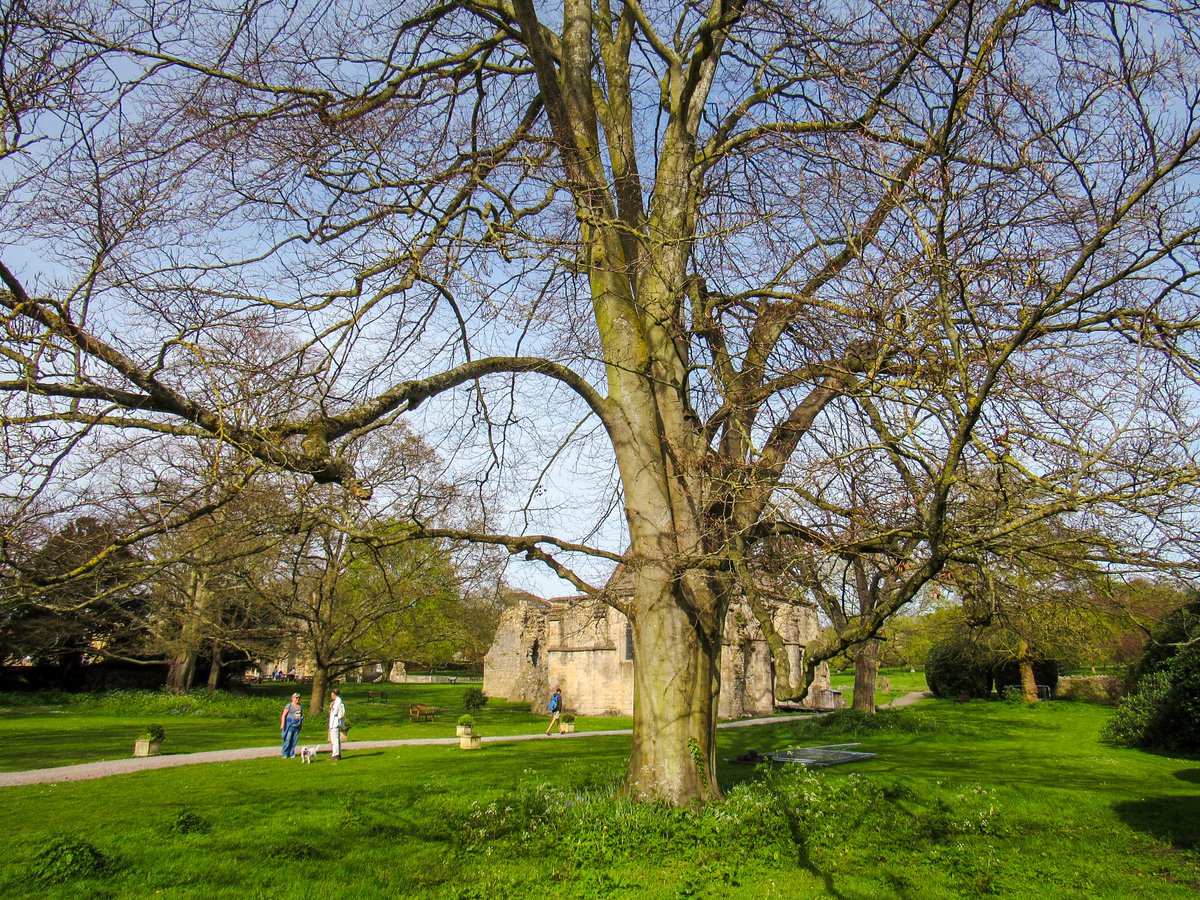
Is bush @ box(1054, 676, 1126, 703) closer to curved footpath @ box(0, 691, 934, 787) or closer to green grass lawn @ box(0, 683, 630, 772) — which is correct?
green grass lawn @ box(0, 683, 630, 772)

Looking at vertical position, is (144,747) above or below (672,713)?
below

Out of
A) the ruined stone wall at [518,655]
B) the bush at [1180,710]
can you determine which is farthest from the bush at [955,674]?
the ruined stone wall at [518,655]

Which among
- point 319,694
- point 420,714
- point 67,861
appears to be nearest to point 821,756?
point 67,861

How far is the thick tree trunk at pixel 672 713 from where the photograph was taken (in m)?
7.23

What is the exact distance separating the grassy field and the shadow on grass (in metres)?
0.04

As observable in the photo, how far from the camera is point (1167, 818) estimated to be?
9.16 meters

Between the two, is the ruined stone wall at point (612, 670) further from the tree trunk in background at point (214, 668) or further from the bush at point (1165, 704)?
the bush at point (1165, 704)

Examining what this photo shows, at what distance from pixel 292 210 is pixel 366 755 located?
12190 mm

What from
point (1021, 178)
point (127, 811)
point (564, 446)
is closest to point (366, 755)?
point (127, 811)

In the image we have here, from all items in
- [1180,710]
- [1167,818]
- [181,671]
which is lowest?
[1167,818]

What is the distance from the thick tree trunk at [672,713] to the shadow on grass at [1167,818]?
527 centimetres

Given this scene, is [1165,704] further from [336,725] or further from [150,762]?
[150,762]

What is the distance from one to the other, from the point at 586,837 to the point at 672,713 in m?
1.39

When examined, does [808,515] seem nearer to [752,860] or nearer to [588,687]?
[752,860]
